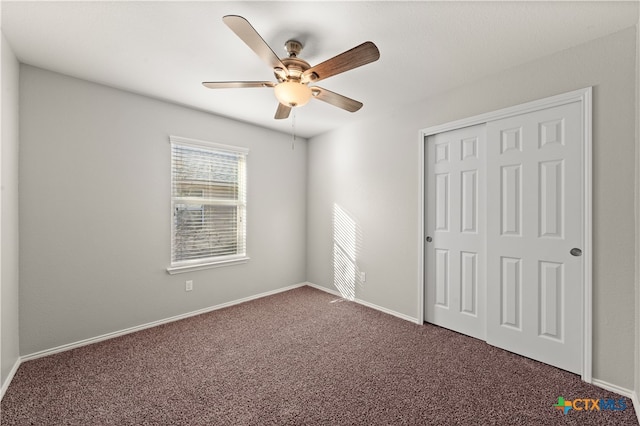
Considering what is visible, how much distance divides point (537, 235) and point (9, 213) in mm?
4105

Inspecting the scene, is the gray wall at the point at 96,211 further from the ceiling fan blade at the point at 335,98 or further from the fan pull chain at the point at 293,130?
the ceiling fan blade at the point at 335,98

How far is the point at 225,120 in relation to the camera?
3.58m

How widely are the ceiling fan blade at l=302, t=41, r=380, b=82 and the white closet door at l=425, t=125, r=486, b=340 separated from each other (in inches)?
62.3

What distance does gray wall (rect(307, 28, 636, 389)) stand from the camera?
188 cm

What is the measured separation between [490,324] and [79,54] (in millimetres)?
4147

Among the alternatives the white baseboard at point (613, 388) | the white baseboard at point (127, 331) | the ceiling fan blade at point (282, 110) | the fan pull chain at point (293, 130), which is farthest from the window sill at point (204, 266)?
the white baseboard at point (613, 388)

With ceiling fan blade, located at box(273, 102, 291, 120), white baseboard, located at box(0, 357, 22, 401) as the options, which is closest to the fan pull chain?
ceiling fan blade, located at box(273, 102, 291, 120)

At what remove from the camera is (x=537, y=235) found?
2.28 m

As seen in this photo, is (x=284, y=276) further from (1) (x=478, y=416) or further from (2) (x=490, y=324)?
(1) (x=478, y=416)

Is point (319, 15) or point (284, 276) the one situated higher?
point (319, 15)

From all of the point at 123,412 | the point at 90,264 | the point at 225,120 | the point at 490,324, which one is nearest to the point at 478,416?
the point at 490,324

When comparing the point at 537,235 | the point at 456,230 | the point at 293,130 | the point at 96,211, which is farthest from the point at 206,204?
the point at 537,235

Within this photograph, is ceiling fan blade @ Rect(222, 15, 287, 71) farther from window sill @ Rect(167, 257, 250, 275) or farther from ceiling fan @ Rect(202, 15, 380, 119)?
window sill @ Rect(167, 257, 250, 275)

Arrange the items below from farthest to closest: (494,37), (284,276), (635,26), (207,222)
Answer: (284,276)
(207,222)
(494,37)
(635,26)
